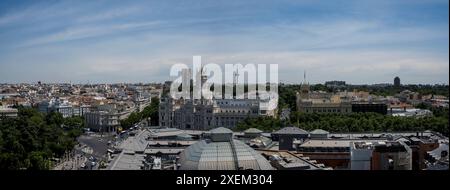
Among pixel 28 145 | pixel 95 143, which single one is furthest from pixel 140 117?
pixel 28 145

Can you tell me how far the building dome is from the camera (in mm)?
7266

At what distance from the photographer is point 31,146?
45.5 feet

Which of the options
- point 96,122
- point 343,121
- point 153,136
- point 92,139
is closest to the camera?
point 153,136

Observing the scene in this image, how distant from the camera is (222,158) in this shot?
741cm

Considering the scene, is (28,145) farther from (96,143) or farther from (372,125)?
(372,125)

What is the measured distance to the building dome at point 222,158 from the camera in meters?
7.27

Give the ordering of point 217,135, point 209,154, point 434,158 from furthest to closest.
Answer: point 434,158, point 217,135, point 209,154

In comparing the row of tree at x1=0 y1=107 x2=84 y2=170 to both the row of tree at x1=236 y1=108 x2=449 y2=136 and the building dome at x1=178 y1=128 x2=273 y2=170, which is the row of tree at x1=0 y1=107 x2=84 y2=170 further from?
the row of tree at x1=236 y1=108 x2=449 y2=136

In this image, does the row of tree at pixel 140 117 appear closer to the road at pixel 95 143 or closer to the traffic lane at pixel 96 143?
the road at pixel 95 143

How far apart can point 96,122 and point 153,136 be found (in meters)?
11.8

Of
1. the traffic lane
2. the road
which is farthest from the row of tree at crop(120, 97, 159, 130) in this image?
the traffic lane
